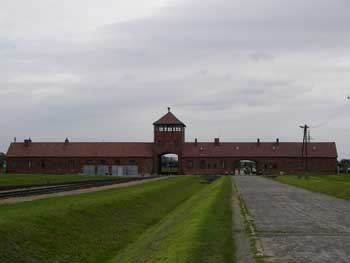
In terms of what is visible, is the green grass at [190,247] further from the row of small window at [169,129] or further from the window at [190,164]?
the window at [190,164]

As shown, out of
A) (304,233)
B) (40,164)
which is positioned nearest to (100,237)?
(304,233)

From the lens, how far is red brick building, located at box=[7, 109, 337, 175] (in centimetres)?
11850

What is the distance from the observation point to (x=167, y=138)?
119m

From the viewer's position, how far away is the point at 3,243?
47.1 ft

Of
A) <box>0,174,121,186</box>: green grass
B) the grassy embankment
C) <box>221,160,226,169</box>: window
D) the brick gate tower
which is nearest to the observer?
the grassy embankment

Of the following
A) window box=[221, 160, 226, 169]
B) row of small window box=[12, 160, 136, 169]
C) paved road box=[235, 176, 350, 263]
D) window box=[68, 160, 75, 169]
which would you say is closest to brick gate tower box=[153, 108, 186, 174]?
window box=[221, 160, 226, 169]

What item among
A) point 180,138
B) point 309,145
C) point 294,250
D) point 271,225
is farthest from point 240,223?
point 309,145

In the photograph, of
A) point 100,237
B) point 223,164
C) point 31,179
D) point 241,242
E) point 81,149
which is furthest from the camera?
point 81,149

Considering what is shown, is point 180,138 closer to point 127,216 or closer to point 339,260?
point 127,216

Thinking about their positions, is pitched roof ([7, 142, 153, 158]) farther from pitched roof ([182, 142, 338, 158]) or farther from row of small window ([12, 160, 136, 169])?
pitched roof ([182, 142, 338, 158])

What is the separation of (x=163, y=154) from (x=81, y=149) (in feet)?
54.8

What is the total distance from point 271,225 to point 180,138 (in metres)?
96.6

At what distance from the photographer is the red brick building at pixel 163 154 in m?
118

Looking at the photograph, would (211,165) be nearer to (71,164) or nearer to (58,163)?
(71,164)
